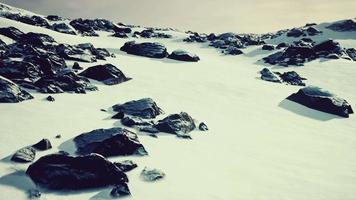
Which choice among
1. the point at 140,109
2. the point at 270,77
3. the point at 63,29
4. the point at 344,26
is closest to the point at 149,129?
the point at 140,109

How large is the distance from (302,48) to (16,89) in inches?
989

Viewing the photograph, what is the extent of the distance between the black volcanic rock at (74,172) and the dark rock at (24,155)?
0.43 metres

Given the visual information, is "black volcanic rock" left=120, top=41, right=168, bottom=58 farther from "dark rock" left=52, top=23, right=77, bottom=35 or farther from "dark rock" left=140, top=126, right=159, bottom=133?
"dark rock" left=140, top=126, right=159, bottom=133

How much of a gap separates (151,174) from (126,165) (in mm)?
571

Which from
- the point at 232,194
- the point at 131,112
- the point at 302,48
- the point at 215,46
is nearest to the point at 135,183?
the point at 232,194

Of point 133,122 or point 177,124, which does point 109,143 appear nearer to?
point 133,122

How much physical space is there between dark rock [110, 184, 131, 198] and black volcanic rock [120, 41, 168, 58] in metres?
17.8

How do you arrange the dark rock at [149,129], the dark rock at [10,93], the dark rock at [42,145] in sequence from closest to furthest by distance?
the dark rock at [42,145], the dark rock at [149,129], the dark rock at [10,93]

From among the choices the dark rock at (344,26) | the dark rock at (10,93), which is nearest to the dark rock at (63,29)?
the dark rock at (10,93)

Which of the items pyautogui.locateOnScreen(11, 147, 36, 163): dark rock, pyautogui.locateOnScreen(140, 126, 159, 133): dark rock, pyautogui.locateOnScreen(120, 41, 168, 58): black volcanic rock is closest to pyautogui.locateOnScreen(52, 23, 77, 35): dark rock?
pyautogui.locateOnScreen(120, 41, 168, 58): black volcanic rock

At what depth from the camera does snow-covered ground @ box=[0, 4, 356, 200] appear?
7.48 m

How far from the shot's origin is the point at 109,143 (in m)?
8.45

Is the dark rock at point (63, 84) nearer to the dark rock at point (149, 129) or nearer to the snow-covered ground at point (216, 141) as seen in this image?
the snow-covered ground at point (216, 141)

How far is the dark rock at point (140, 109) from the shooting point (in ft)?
37.9
